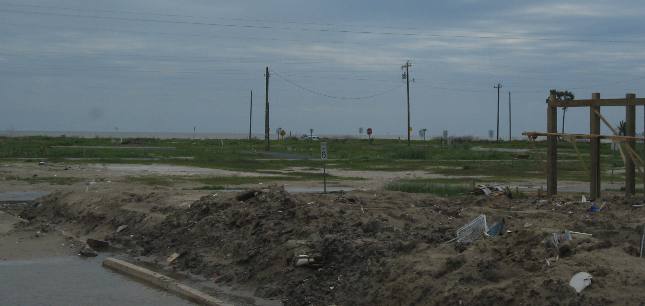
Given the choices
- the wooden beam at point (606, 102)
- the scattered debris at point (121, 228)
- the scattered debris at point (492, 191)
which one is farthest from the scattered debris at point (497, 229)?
the scattered debris at point (121, 228)

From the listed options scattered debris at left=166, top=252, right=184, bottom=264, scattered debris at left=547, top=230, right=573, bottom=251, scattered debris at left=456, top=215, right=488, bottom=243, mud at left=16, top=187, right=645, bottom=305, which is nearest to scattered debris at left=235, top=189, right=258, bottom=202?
mud at left=16, top=187, right=645, bottom=305

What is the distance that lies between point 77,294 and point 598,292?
7121 mm

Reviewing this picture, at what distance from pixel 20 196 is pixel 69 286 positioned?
1448cm

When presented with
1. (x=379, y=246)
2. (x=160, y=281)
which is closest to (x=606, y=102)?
(x=379, y=246)

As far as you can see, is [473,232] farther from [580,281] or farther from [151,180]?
[151,180]

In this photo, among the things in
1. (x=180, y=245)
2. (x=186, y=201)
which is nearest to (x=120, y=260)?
(x=180, y=245)

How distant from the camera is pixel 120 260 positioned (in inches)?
535

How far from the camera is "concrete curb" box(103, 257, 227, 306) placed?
34.7 feet

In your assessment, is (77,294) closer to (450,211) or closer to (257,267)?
(257,267)

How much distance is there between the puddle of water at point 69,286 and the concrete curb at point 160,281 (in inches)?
5.2

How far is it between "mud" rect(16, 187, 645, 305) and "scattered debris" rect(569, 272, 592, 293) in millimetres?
77

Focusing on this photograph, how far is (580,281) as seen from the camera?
296 inches

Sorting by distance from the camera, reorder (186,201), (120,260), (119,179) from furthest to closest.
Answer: (119,179) → (186,201) → (120,260)

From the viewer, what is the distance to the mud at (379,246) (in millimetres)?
8078
